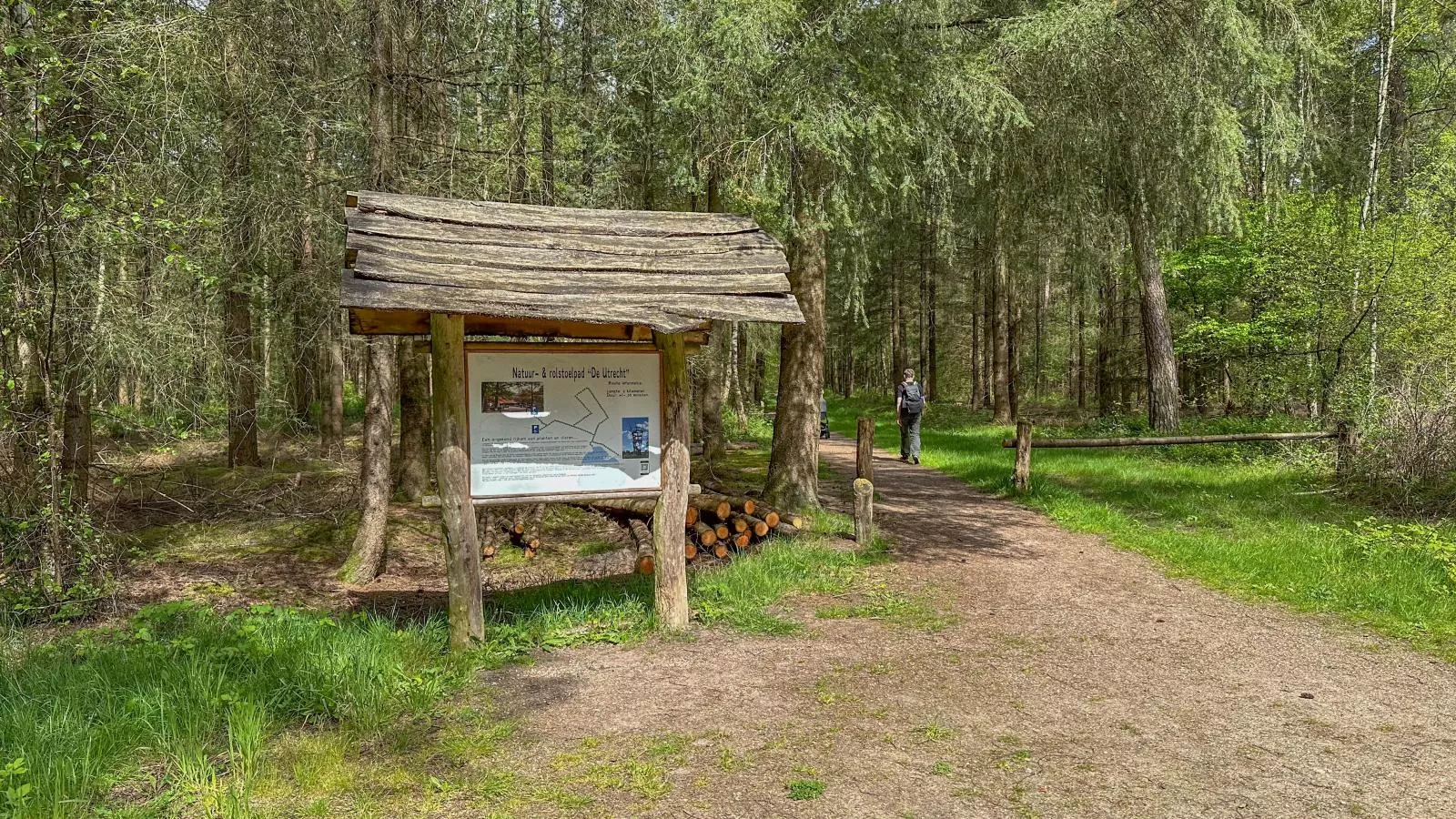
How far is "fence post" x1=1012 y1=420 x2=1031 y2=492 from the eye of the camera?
1195cm

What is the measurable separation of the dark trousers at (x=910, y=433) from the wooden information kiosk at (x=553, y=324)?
10.3m

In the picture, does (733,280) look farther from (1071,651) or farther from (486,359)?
(1071,651)

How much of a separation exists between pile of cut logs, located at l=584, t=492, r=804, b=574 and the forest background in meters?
0.88

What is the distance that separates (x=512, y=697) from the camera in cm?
491

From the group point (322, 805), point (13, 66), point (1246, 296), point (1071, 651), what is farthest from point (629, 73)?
point (1246, 296)

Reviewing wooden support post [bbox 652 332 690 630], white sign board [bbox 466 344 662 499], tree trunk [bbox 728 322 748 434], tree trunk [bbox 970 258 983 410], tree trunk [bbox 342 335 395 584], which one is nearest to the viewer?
white sign board [bbox 466 344 662 499]

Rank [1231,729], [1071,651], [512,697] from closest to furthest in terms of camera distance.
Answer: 1. [1231,729]
2. [512,697]
3. [1071,651]

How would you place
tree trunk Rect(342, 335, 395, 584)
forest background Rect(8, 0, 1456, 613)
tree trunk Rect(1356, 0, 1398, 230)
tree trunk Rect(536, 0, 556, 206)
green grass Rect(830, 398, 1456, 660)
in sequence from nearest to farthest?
forest background Rect(8, 0, 1456, 613)
green grass Rect(830, 398, 1456, 660)
tree trunk Rect(342, 335, 395, 584)
tree trunk Rect(536, 0, 556, 206)
tree trunk Rect(1356, 0, 1398, 230)

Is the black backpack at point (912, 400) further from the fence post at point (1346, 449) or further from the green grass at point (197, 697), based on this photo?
the green grass at point (197, 697)

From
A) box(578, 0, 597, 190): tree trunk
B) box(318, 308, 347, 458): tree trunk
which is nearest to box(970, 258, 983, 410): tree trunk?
→ box(578, 0, 597, 190): tree trunk

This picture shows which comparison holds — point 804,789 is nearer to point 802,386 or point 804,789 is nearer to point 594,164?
point 802,386

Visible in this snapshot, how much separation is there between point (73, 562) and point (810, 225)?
25.2 feet

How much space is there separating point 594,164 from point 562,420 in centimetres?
512

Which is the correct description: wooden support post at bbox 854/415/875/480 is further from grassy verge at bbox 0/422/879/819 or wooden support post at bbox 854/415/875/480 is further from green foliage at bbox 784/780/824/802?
green foliage at bbox 784/780/824/802
